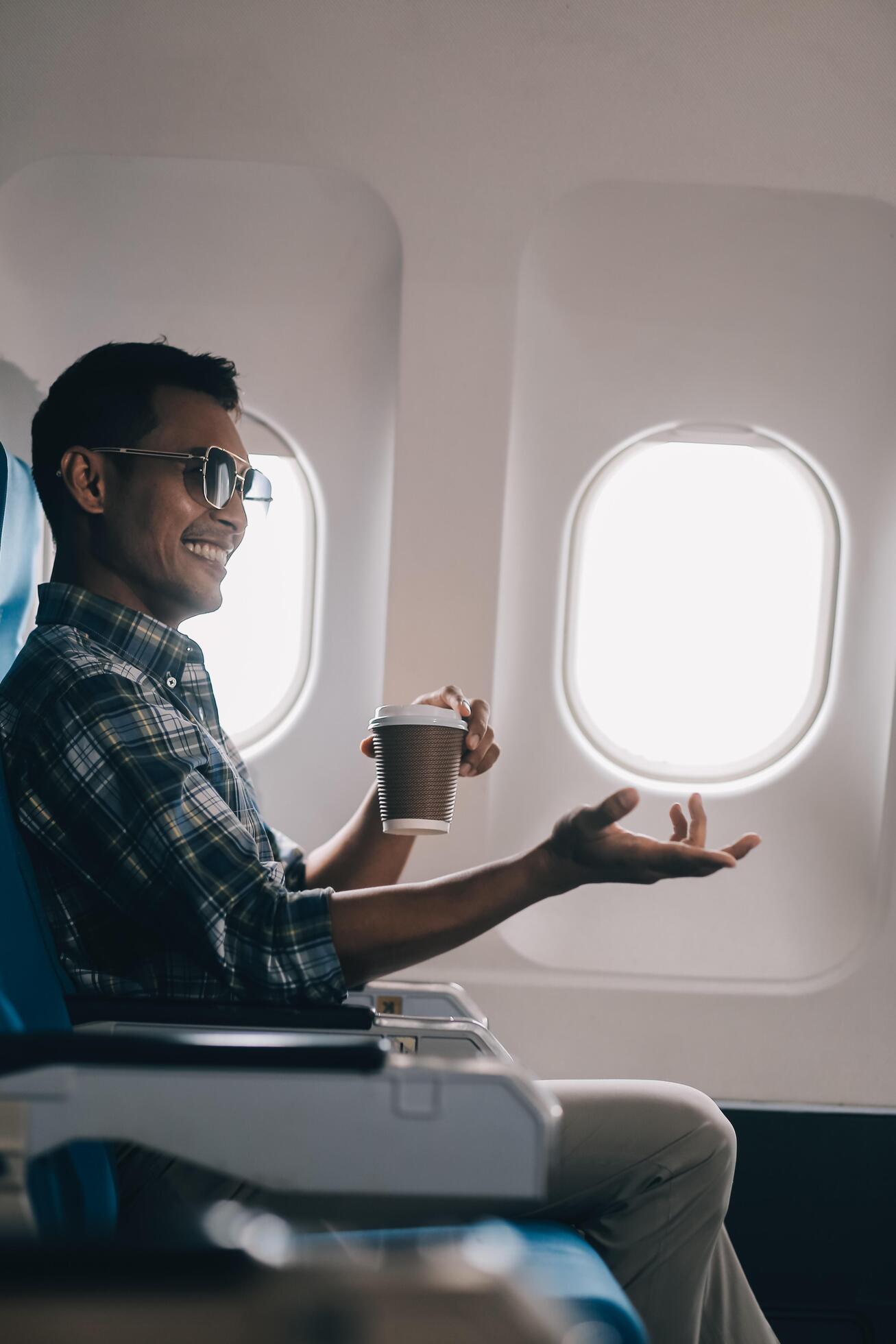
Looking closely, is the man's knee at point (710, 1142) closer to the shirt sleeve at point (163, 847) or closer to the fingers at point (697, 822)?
the fingers at point (697, 822)

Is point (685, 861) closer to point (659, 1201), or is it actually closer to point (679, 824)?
point (679, 824)

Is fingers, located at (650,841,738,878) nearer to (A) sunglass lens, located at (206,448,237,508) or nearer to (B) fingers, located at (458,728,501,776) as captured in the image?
(B) fingers, located at (458,728,501,776)

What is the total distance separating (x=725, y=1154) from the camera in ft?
4.86

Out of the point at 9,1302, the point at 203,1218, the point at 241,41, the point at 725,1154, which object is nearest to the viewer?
the point at 9,1302

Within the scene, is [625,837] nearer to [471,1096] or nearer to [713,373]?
[471,1096]

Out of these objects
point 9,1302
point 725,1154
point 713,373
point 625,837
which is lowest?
point 725,1154

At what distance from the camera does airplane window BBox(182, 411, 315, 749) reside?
2428 mm

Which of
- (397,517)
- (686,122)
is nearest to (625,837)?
(397,517)

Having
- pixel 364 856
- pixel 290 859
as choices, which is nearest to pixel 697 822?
pixel 364 856

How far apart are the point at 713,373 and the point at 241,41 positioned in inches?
46.4

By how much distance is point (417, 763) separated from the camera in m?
1.43

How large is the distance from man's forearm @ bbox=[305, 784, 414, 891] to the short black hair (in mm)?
668

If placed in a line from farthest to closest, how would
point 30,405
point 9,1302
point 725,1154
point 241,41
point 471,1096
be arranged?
point 30,405 < point 241,41 < point 725,1154 < point 471,1096 < point 9,1302

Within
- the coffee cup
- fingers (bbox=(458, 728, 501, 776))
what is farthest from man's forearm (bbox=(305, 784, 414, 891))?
the coffee cup
